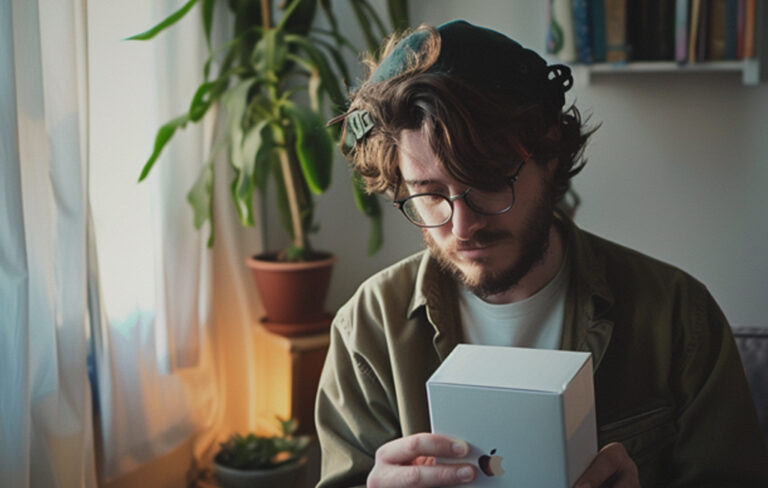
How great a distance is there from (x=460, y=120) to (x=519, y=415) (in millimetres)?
421

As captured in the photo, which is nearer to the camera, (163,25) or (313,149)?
(163,25)

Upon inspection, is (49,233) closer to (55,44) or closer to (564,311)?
(55,44)

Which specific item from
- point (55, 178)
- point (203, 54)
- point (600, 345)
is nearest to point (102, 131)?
point (55, 178)

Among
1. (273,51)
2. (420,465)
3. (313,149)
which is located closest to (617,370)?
(420,465)

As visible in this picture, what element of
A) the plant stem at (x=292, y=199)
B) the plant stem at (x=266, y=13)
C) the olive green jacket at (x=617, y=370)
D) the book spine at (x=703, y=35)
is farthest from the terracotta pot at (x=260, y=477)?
the book spine at (x=703, y=35)

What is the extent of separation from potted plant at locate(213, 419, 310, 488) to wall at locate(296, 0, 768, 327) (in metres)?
1.08

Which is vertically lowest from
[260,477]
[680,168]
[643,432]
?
[260,477]

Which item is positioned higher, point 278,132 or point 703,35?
point 703,35

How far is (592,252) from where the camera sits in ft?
4.35

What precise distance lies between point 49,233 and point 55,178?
12cm

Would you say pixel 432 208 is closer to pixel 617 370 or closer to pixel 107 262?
pixel 617 370

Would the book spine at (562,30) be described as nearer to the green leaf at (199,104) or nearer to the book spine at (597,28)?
the book spine at (597,28)

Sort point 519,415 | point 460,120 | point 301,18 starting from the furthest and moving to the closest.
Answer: point 301,18 → point 460,120 → point 519,415

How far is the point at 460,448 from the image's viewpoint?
0.93 metres
